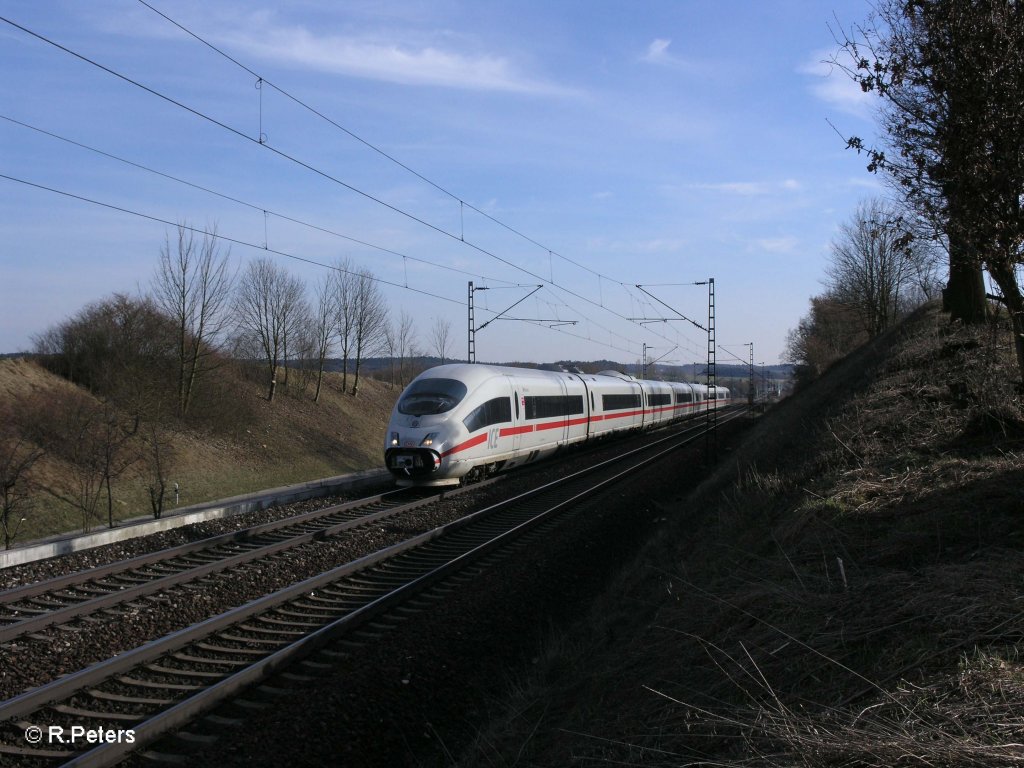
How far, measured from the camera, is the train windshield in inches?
728

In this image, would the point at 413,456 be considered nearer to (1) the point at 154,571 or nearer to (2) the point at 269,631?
(1) the point at 154,571

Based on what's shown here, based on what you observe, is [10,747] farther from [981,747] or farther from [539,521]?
[539,521]

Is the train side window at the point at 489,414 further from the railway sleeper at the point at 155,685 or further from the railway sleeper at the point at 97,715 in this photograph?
the railway sleeper at the point at 97,715

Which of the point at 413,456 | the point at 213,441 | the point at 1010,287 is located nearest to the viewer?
the point at 1010,287

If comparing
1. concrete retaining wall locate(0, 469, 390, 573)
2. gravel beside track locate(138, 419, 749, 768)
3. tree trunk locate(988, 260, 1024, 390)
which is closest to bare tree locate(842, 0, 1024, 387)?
tree trunk locate(988, 260, 1024, 390)

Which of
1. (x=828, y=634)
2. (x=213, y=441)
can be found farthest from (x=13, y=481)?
(x=828, y=634)

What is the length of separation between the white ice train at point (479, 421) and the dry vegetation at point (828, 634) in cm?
823

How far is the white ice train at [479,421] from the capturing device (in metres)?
17.9

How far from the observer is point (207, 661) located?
6758 mm

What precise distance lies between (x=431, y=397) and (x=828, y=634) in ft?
48.8

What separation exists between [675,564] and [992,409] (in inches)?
167

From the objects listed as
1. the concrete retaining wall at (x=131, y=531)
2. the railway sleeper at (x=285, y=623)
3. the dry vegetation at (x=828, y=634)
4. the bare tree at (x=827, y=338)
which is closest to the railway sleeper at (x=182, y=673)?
the railway sleeper at (x=285, y=623)

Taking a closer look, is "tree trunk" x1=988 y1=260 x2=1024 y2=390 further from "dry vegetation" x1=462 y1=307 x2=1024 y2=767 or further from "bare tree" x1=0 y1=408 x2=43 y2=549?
"bare tree" x1=0 y1=408 x2=43 y2=549

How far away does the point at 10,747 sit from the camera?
16.6 ft
